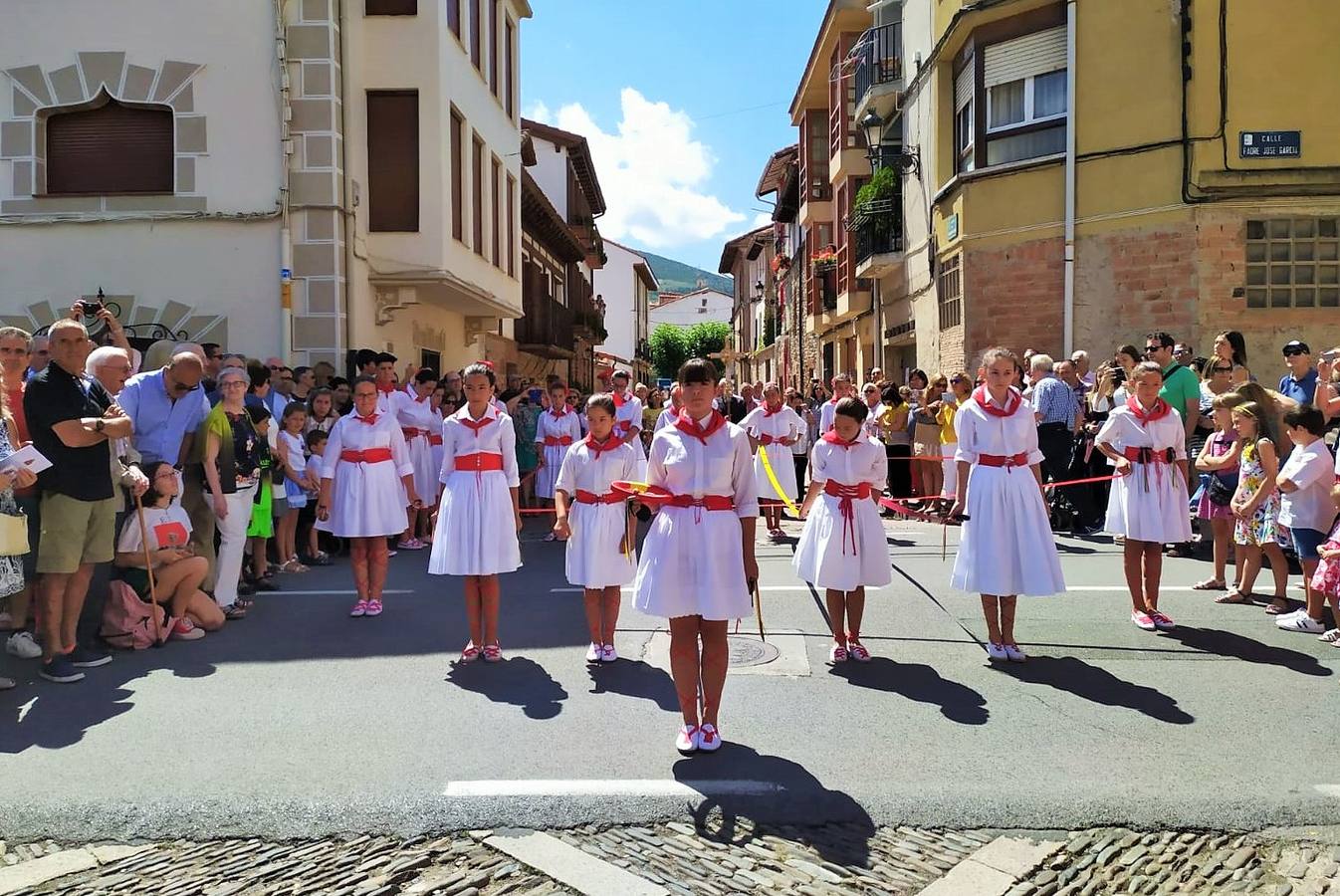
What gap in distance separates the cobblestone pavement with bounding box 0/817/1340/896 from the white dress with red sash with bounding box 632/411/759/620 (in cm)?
107

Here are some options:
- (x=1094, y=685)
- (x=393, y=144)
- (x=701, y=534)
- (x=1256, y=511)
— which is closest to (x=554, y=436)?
(x=393, y=144)

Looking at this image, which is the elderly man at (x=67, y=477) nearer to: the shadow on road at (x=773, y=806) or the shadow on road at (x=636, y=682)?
the shadow on road at (x=636, y=682)

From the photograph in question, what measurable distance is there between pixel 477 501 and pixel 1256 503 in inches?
228

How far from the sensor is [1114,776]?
4625 millimetres

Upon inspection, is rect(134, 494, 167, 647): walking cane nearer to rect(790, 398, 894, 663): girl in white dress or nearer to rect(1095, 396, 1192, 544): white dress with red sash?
rect(790, 398, 894, 663): girl in white dress

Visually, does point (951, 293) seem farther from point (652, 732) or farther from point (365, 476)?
point (652, 732)

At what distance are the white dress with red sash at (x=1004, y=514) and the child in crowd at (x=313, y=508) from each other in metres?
6.09

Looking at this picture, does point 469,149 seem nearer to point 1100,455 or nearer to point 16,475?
point 1100,455

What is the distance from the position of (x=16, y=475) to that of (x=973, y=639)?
6021 mm

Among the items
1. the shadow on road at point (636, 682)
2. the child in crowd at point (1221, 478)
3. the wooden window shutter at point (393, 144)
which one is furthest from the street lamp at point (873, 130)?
the shadow on road at point (636, 682)

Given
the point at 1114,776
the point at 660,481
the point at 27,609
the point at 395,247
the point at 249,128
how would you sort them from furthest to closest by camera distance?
the point at 395,247 < the point at 249,128 < the point at 27,609 < the point at 660,481 < the point at 1114,776

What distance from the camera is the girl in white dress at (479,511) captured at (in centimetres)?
670

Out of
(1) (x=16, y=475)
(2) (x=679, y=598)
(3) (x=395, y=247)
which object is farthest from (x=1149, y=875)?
(3) (x=395, y=247)

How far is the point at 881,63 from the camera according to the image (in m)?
22.8
